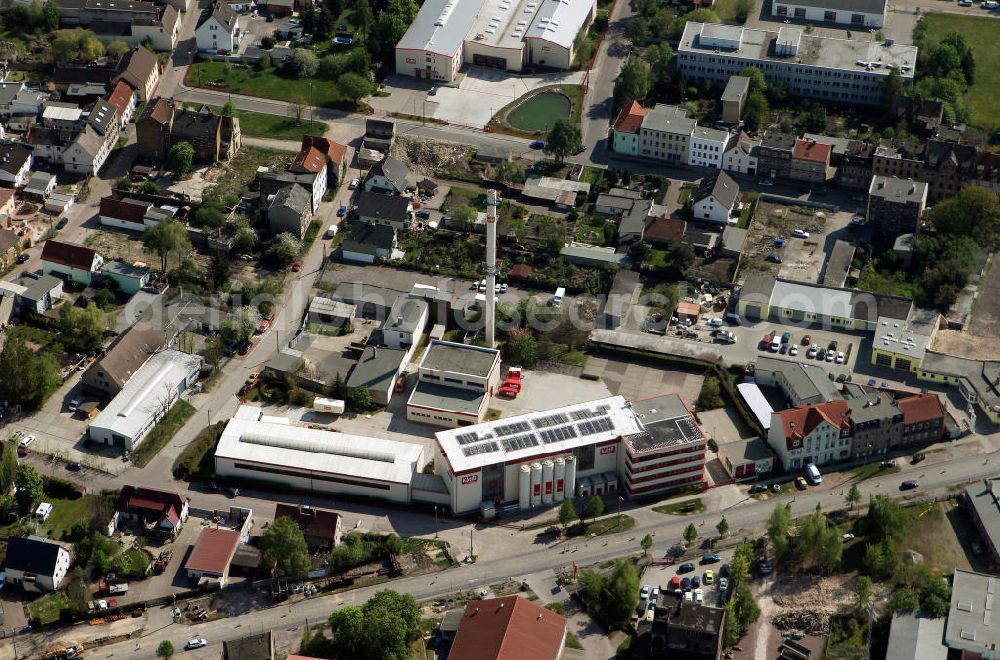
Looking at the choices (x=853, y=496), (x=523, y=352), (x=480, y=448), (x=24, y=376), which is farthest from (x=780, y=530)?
(x=24, y=376)

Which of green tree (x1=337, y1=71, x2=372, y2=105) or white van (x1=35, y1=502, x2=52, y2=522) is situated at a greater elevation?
green tree (x1=337, y1=71, x2=372, y2=105)

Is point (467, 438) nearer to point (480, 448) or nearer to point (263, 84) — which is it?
point (480, 448)

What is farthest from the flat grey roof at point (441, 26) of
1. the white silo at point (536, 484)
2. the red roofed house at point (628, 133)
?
the white silo at point (536, 484)

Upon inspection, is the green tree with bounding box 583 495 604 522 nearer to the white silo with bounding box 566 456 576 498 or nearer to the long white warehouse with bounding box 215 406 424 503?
the white silo with bounding box 566 456 576 498

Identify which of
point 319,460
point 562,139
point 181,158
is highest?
point 562,139

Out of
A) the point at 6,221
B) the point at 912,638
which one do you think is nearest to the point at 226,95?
the point at 6,221

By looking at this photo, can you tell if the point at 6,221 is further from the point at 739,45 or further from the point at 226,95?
the point at 739,45

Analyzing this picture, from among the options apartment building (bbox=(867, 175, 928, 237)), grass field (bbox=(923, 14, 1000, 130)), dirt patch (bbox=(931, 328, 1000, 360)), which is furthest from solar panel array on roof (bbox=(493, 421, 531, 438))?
grass field (bbox=(923, 14, 1000, 130))
